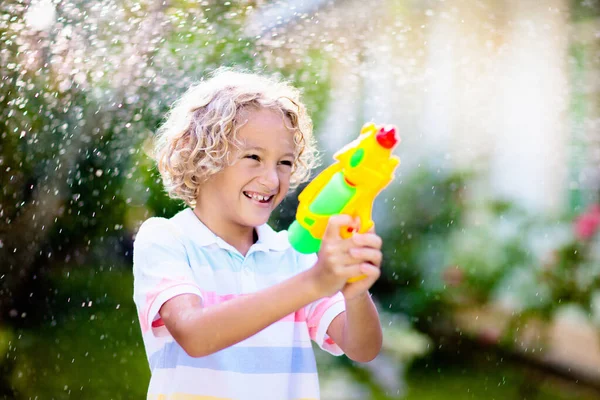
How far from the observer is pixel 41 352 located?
107 inches

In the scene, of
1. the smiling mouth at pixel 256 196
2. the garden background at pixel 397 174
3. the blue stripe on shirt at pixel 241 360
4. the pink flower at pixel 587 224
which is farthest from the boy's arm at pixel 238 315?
the pink flower at pixel 587 224

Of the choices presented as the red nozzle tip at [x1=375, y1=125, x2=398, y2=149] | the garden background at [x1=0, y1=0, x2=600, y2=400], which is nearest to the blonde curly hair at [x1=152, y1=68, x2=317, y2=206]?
the red nozzle tip at [x1=375, y1=125, x2=398, y2=149]

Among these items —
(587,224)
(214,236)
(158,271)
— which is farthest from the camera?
(587,224)

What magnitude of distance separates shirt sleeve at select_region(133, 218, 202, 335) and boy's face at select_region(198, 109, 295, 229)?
96mm

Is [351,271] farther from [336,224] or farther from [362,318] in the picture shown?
[362,318]

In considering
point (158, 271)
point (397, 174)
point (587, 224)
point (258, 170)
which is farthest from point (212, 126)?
point (587, 224)

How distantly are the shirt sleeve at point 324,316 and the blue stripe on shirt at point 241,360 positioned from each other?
5 cm

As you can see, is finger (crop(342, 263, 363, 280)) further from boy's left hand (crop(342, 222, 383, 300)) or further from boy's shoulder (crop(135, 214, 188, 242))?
boy's shoulder (crop(135, 214, 188, 242))

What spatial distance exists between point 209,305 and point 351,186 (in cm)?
31

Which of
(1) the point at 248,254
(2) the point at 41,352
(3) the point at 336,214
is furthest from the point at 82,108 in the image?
(3) the point at 336,214

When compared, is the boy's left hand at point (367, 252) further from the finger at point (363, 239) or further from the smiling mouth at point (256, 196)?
the smiling mouth at point (256, 196)

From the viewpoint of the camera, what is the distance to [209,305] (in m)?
1.05

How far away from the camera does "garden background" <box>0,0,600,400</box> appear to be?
2676 mm

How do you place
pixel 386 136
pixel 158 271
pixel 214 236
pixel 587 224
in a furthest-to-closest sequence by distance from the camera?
pixel 587 224, pixel 214 236, pixel 158 271, pixel 386 136
